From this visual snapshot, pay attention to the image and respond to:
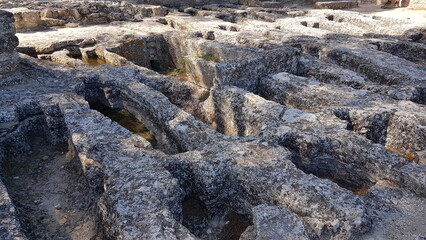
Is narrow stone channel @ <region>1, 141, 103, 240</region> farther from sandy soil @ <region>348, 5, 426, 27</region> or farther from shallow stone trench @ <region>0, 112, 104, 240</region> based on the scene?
Answer: sandy soil @ <region>348, 5, 426, 27</region>

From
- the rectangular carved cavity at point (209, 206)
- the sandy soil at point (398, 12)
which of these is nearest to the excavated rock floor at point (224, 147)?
the rectangular carved cavity at point (209, 206)

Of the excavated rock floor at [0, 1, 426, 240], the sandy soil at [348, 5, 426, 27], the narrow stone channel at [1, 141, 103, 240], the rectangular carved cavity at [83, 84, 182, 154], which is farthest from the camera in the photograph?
the sandy soil at [348, 5, 426, 27]

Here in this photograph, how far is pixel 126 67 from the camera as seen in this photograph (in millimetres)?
6750

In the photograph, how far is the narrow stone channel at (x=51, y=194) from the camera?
3.51 metres

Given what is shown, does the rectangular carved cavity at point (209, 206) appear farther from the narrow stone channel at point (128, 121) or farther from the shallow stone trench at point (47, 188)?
the narrow stone channel at point (128, 121)

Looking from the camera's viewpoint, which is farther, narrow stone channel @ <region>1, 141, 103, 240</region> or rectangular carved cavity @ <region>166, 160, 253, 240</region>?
narrow stone channel @ <region>1, 141, 103, 240</region>

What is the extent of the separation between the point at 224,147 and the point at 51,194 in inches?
86.0

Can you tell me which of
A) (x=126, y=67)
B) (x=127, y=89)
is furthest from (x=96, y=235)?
(x=126, y=67)

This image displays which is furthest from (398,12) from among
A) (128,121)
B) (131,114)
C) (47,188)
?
(47,188)

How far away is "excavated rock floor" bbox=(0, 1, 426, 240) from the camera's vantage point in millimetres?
2850

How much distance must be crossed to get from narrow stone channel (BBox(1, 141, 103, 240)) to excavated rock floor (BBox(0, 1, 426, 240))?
18 mm

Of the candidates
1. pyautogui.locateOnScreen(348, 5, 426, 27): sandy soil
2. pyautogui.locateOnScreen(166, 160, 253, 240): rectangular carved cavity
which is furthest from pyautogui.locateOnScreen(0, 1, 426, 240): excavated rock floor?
pyautogui.locateOnScreen(348, 5, 426, 27): sandy soil

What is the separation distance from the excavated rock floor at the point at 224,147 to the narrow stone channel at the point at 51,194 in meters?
0.02

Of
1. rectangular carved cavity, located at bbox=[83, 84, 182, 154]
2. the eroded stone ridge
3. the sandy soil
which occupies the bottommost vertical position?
rectangular carved cavity, located at bbox=[83, 84, 182, 154]
